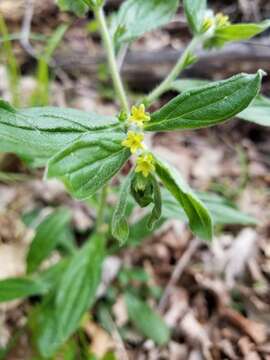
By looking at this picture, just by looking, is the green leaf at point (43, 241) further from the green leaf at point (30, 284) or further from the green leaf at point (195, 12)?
the green leaf at point (195, 12)

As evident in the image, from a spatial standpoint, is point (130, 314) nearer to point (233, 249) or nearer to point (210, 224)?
point (233, 249)

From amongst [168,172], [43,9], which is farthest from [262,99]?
[43,9]

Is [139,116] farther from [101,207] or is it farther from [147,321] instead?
[147,321]

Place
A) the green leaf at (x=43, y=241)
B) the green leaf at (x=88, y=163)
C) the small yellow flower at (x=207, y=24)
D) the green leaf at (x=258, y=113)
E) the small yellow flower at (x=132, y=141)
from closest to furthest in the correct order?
1. the green leaf at (x=88, y=163)
2. the small yellow flower at (x=132, y=141)
3. the green leaf at (x=258, y=113)
4. the small yellow flower at (x=207, y=24)
5. the green leaf at (x=43, y=241)

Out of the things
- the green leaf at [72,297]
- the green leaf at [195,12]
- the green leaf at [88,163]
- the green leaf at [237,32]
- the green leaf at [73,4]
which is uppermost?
the green leaf at [73,4]

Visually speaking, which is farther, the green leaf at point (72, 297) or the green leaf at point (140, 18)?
the green leaf at point (72, 297)

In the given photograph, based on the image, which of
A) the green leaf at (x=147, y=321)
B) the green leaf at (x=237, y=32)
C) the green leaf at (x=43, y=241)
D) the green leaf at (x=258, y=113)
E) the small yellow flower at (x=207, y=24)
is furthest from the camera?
the green leaf at (x=147, y=321)

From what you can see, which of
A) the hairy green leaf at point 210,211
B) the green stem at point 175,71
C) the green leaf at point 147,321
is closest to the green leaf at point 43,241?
the hairy green leaf at point 210,211
